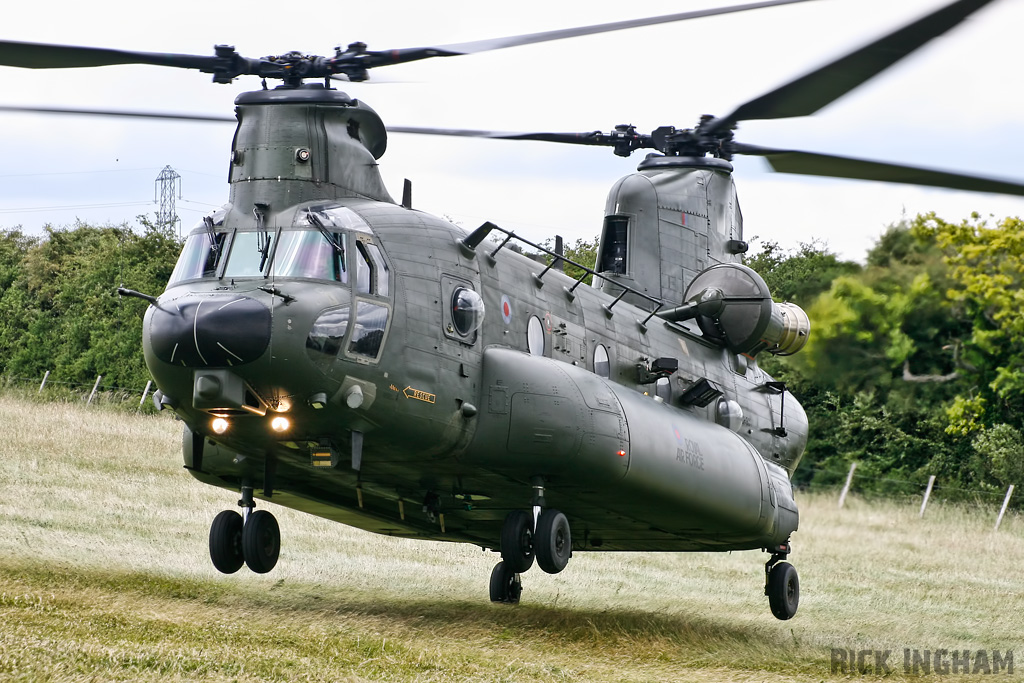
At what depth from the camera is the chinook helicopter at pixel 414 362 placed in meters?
10.8

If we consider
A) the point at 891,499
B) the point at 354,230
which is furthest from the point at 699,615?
the point at 891,499

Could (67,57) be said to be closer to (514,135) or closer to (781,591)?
(514,135)

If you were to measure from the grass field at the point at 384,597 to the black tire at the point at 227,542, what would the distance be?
2.10 feet

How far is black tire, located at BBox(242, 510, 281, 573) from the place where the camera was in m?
12.9

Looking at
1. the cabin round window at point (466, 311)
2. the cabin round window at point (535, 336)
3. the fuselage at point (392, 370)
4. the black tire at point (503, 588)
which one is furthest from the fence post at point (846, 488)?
the cabin round window at point (466, 311)

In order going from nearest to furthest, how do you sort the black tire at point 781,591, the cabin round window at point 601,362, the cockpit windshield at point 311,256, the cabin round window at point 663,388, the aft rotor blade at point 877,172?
the aft rotor blade at point 877,172
the cockpit windshield at point 311,256
the cabin round window at point 601,362
the cabin round window at point 663,388
the black tire at point 781,591

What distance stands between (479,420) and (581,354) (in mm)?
2180

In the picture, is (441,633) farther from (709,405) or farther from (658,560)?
(658,560)

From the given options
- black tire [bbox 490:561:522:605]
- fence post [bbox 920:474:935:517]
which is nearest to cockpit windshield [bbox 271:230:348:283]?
black tire [bbox 490:561:522:605]

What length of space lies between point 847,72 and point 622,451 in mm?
5495

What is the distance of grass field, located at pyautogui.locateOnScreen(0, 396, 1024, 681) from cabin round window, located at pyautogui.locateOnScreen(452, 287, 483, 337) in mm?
3128

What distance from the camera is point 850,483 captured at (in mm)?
36812

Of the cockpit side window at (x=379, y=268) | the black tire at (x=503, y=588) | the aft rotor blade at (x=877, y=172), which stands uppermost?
the aft rotor blade at (x=877, y=172)

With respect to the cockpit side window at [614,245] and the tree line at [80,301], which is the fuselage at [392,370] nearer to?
the cockpit side window at [614,245]
